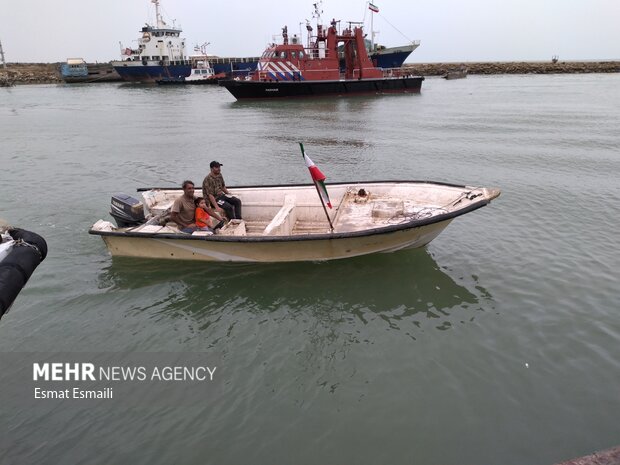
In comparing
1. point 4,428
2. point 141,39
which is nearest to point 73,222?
point 4,428

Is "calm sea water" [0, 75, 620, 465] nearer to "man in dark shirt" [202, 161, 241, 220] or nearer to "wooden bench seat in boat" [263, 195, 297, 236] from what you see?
"wooden bench seat in boat" [263, 195, 297, 236]

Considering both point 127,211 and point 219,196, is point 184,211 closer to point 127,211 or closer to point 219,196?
point 219,196

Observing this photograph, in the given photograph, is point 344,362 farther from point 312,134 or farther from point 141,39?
point 141,39

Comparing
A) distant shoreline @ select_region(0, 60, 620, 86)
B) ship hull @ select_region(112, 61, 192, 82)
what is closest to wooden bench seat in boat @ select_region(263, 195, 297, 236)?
ship hull @ select_region(112, 61, 192, 82)

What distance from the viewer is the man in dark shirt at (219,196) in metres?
9.27

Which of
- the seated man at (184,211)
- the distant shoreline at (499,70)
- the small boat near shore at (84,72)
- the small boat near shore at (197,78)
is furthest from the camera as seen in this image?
the small boat near shore at (84,72)

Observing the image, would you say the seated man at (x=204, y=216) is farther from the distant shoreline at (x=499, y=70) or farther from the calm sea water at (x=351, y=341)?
the distant shoreline at (x=499, y=70)

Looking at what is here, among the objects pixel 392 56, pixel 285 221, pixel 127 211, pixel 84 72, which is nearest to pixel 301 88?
pixel 392 56

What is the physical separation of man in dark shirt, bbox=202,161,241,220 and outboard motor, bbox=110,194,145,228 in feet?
4.80

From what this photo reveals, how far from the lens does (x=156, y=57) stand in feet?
230

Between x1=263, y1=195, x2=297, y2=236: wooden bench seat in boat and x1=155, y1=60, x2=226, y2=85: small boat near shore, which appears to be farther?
x1=155, y1=60, x2=226, y2=85: small boat near shore

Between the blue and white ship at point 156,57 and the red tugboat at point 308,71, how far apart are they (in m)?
32.8

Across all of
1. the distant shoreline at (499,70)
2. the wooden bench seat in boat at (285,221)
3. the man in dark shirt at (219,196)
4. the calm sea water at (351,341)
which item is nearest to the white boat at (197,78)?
the distant shoreline at (499,70)

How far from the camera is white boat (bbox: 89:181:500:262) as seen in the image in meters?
8.05
